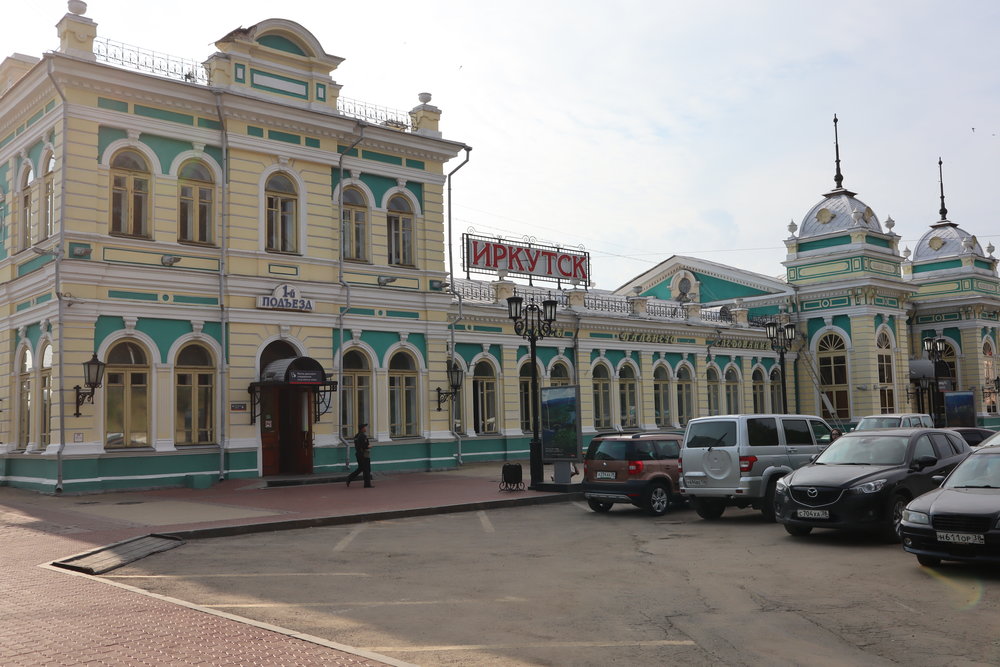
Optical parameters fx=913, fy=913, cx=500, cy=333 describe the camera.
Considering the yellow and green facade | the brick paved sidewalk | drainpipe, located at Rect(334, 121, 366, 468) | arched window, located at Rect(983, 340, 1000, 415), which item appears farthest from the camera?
arched window, located at Rect(983, 340, 1000, 415)

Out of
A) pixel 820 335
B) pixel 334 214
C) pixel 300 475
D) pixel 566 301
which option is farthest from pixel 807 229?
pixel 300 475

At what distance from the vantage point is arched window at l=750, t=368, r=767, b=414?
44031 mm

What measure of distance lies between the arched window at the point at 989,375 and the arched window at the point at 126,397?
4572 centimetres

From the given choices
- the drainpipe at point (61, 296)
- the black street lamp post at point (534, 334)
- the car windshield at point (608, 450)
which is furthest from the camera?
the black street lamp post at point (534, 334)

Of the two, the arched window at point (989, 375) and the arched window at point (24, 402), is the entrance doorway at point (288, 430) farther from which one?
the arched window at point (989, 375)

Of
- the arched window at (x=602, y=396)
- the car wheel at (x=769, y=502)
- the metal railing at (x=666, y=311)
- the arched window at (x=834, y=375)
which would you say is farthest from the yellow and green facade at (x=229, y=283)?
the arched window at (x=834, y=375)

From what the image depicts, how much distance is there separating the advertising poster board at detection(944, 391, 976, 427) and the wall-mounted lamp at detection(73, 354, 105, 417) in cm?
3561

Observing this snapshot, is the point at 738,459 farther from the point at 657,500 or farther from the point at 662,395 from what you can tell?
the point at 662,395

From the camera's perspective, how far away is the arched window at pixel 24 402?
73.9 ft

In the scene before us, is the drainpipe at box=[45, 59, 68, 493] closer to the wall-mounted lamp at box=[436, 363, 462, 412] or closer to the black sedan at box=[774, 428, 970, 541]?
the wall-mounted lamp at box=[436, 363, 462, 412]

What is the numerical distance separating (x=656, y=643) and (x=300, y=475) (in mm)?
17206

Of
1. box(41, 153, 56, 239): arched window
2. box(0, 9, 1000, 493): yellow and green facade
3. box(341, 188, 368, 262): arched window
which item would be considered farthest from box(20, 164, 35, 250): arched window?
box(341, 188, 368, 262): arched window

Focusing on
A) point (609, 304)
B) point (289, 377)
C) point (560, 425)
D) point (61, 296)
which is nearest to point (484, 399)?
point (609, 304)

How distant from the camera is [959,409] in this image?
→ 1652 inches
